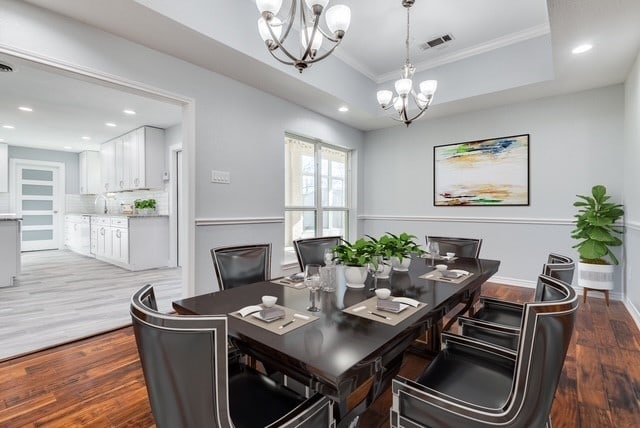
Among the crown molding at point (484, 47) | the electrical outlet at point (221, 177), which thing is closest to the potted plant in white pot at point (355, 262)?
the electrical outlet at point (221, 177)

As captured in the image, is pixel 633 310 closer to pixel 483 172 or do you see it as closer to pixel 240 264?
pixel 483 172

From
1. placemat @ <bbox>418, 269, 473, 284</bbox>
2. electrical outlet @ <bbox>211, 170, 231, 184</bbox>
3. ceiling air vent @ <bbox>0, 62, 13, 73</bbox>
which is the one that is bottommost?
placemat @ <bbox>418, 269, 473, 284</bbox>

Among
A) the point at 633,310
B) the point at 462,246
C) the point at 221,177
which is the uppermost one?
the point at 221,177

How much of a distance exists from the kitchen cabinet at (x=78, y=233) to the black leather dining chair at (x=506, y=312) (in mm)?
7621

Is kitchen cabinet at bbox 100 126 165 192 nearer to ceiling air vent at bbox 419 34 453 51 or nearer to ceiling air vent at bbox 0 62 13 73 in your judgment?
ceiling air vent at bbox 0 62 13 73

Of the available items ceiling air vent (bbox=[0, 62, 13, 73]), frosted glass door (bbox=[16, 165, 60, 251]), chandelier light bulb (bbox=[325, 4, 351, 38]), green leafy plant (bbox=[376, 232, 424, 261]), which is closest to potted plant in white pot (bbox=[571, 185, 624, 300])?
green leafy plant (bbox=[376, 232, 424, 261])

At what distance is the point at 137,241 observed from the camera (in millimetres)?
5285

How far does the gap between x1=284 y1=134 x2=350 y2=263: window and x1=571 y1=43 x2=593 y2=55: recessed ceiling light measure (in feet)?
9.96

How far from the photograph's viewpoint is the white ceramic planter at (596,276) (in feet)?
10.8

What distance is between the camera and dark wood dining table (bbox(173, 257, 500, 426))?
87cm

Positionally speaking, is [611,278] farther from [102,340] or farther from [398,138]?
[102,340]

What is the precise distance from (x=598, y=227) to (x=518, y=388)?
353 centimetres

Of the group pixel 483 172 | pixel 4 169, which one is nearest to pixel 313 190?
pixel 483 172

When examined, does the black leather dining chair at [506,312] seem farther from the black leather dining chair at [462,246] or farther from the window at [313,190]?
the window at [313,190]
